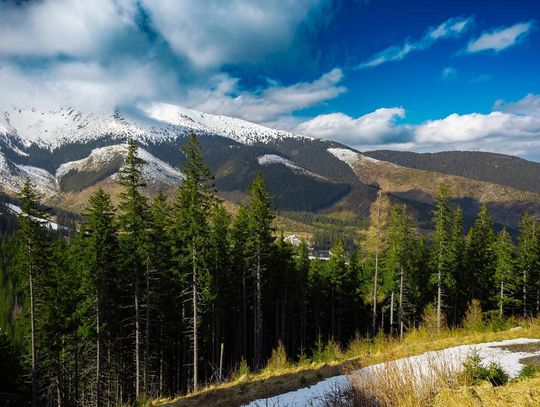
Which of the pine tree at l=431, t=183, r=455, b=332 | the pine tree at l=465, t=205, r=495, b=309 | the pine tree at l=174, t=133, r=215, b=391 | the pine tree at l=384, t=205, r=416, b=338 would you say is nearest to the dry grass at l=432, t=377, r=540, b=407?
the pine tree at l=174, t=133, r=215, b=391

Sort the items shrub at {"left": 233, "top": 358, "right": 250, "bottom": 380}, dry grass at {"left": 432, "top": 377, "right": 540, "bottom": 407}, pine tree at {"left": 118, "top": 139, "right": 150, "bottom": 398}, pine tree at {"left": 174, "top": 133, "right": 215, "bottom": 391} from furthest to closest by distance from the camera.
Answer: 1. pine tree at {"left": 174, "top": 133, "right": 215, "bottom": 391}
2. pine tree at {"left": 118, "top": 139, "right": 150, "bottom": 398}
3. shrub at {"left": 233, "top": 358, "right": 250, "bottom": 380}
4. dry grass at {"left": 432, "top": 377, "right": 540, "bottom": 407}

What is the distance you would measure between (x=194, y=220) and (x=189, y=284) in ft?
21.1

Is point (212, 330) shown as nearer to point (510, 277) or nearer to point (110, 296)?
point (110, 296)

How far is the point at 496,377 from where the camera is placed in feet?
23.4

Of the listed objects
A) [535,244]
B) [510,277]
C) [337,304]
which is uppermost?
[535,244]

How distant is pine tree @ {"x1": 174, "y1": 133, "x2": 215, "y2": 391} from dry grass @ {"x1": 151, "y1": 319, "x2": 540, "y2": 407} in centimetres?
1191

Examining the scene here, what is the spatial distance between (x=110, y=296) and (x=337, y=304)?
1176 inches

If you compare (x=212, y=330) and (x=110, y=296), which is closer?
(x=110, y=296)

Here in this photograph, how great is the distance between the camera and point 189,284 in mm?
29828

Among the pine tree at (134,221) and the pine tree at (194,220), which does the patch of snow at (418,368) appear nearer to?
the pine tree at (194,220)

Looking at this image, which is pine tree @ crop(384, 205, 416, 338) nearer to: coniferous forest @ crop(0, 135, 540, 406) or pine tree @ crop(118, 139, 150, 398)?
coniferous forest @ crop(0, 135, 540, 406)

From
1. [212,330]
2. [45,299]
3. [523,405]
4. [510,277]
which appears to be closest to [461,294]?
[510,277]

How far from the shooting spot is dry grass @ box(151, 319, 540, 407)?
10.7m

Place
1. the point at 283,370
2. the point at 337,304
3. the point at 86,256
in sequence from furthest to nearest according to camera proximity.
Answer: the point at 337,304 → the point at 86,256 → the point at 283,370
